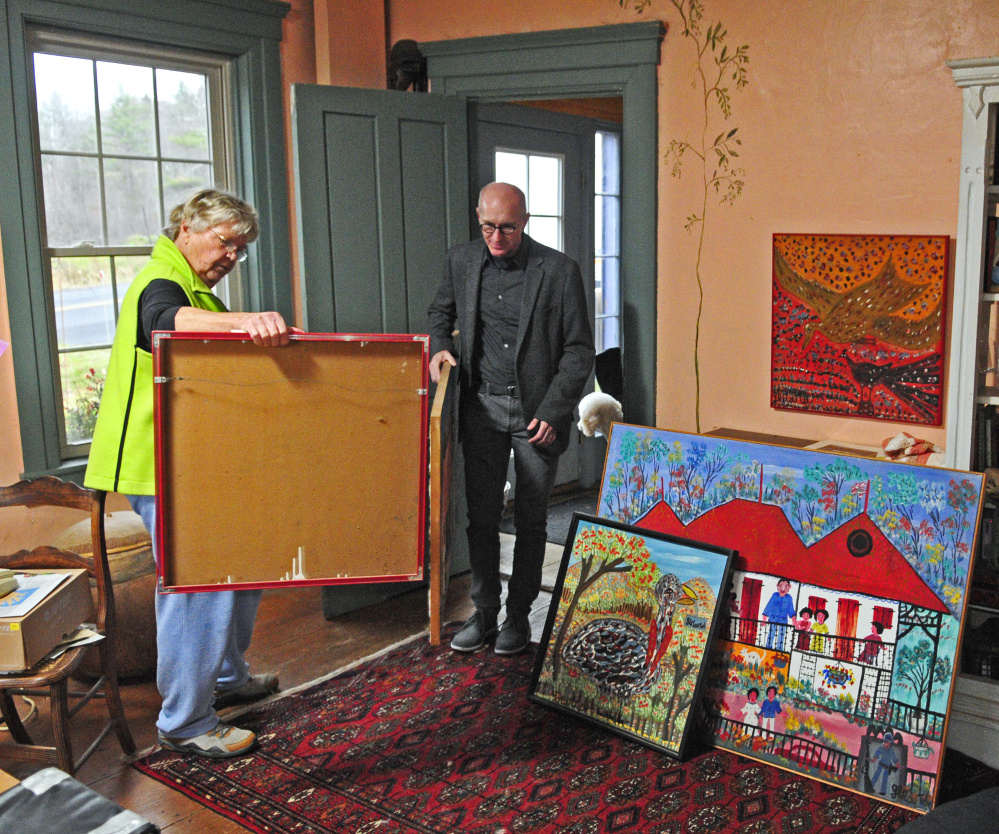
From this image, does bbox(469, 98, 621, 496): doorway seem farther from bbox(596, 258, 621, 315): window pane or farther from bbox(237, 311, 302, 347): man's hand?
bbox(237, 311, 302, 347): man's hand

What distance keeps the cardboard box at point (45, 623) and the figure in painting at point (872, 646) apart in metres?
2.18

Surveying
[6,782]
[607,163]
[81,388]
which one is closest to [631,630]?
[6,782]

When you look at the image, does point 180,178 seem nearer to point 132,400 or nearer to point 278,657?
point 132,400

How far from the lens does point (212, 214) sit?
2.59 meters

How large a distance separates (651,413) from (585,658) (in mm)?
1228

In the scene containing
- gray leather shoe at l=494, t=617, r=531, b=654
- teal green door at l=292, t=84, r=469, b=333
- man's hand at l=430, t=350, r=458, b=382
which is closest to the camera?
man's hand at l=430, t=350, r=458, b=382

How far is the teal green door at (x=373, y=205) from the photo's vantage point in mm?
3744

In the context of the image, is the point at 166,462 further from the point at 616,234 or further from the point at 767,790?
the point at 616,234

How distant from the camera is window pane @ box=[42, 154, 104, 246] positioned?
3.65 metres

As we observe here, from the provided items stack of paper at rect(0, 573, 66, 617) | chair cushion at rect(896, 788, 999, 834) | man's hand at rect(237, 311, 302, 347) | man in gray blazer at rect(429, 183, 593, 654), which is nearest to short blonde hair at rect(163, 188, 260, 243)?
man's hand at rect(237, 311, 302, 347)

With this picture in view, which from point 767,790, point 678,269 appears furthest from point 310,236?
point 767,790

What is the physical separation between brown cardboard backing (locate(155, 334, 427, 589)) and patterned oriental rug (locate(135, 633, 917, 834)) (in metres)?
0.71

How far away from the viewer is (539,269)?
10.9 feet

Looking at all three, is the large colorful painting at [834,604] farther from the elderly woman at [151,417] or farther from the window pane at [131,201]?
the window pane at [131,201]
